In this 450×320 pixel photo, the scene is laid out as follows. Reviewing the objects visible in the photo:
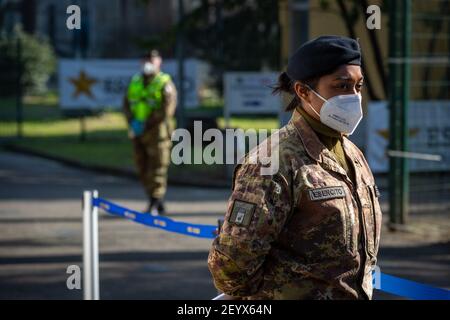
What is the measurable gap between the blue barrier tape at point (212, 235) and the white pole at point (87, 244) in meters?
0.25

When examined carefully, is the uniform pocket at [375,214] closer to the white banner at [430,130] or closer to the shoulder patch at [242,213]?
the shoulder patch at [242,213]

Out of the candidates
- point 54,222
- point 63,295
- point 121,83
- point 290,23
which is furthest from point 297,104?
point 121,83

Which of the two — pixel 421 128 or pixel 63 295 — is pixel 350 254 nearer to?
pixel 63 295

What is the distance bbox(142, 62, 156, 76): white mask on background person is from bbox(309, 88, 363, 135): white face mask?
340 inches

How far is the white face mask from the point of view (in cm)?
342

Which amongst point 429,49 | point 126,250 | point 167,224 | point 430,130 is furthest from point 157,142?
point 167,224

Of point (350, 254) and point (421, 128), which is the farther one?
point (421, 128)

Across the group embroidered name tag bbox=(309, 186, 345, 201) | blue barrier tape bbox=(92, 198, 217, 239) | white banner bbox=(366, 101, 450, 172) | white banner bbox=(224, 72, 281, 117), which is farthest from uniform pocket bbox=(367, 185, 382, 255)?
white banner bbox=(224, 72, 281, 117)

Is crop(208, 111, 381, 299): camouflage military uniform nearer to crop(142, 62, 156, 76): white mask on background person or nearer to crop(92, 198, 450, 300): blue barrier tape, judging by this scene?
crop(92, 198, 450, 300): blue barrier tape

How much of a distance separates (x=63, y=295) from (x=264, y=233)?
4880 mm

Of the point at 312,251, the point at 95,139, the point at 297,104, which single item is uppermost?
the point at 297,104
